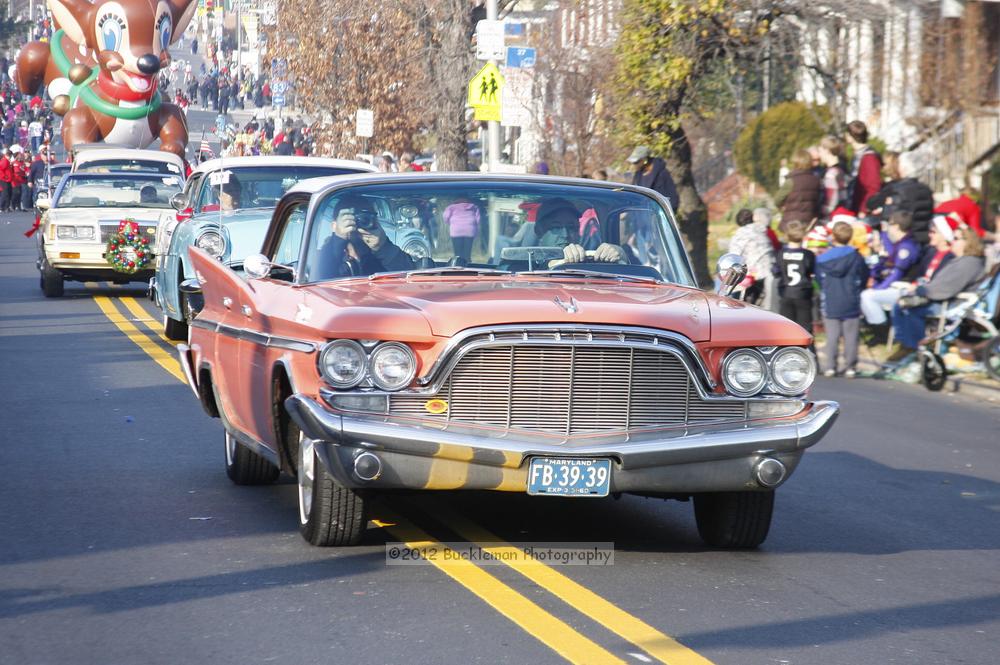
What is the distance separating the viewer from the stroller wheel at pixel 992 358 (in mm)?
15023

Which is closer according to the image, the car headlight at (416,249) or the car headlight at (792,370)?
the car headlight at (792,370)

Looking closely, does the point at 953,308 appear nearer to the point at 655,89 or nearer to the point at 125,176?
the point at 655,89

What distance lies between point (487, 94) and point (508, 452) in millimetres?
17464

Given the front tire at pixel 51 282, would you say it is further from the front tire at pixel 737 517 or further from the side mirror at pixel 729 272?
the front tire at pixel 737 517

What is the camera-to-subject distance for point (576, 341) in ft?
22.1

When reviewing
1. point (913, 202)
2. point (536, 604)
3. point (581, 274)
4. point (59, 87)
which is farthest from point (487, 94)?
point (59, 87)

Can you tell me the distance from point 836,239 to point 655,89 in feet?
24.4

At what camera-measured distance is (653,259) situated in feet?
26.8

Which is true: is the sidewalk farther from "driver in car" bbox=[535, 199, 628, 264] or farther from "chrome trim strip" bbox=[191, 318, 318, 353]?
"chrome trim strip" bbox=[191, 318, 318, 353]

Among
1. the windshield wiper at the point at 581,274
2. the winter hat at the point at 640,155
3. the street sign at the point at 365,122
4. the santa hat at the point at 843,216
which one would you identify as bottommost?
the santa hat at the point at 843,216

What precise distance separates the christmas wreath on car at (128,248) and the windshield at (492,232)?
14.1 meters

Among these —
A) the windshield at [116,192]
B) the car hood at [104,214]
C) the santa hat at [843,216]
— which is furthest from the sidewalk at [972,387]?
the windshield at [116,192]

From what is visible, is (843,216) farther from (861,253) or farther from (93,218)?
(93,218)

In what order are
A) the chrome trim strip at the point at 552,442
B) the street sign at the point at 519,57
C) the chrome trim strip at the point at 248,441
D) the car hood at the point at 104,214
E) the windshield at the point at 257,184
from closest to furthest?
the chrome trim strip at the point at 552,442
the chrome trim strip at the point at 248,441
the windshield at the point at 257,184
the car hood at the point at 104,214
the street sign at the point at 519,57
